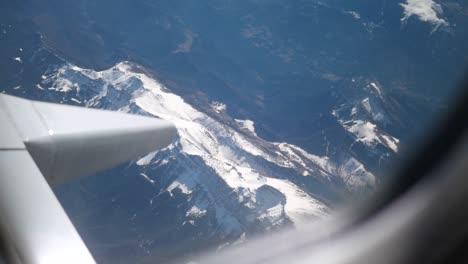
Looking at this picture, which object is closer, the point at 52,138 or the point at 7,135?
the point at 7,135

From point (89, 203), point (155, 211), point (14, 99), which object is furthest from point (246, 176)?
point (14, 99)

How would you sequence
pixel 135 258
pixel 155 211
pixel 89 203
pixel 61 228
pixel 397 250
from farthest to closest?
pixel 155 211 → pixel 89 203 → pixel 135 258 → pixel 61 228 → pixel 397 250

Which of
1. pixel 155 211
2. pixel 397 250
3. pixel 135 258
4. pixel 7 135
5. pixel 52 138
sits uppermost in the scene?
pixel 397 250

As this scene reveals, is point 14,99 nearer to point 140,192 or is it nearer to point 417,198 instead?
point 417,198

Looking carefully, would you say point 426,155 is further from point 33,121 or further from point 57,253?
point 33,121

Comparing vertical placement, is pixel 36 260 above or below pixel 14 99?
above

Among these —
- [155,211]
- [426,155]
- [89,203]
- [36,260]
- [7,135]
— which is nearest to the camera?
[426,155]
